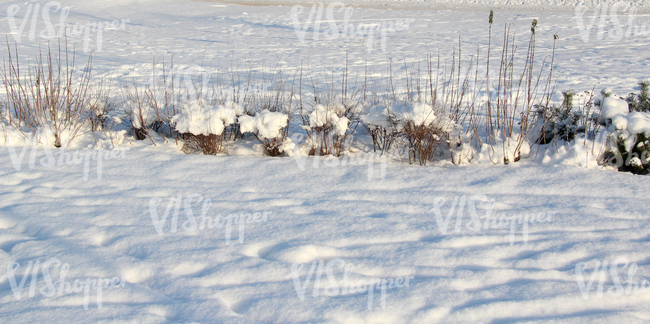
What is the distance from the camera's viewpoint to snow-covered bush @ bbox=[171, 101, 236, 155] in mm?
3922

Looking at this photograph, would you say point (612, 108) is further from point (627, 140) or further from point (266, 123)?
point (266, 123)

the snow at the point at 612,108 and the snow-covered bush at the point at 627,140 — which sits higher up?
the snow at the point at 612,108

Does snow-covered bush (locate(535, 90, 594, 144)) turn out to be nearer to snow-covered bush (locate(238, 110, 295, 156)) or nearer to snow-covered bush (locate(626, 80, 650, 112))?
snow-covered bush (locate(626, 80, 650, 112))

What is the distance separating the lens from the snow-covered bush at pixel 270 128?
3887 millimetres

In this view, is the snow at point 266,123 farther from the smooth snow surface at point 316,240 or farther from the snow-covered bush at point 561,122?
the snow-covered bush at point 561,122

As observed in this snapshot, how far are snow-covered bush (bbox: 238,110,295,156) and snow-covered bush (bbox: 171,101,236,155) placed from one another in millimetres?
188

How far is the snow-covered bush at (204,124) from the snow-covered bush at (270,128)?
19cm

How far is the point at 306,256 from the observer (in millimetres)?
2480

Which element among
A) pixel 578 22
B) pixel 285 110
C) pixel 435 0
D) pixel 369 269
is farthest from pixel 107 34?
pixel 435 0

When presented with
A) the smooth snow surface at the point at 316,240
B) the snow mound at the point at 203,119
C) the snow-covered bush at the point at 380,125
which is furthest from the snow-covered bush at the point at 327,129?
the snow mound at the point at 203,119

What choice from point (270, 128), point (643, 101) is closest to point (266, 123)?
point (270, 128)

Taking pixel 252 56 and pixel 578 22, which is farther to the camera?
pixel 578 22

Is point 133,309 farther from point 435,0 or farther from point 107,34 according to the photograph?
point 435,0

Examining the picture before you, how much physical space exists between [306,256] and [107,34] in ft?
37.3
